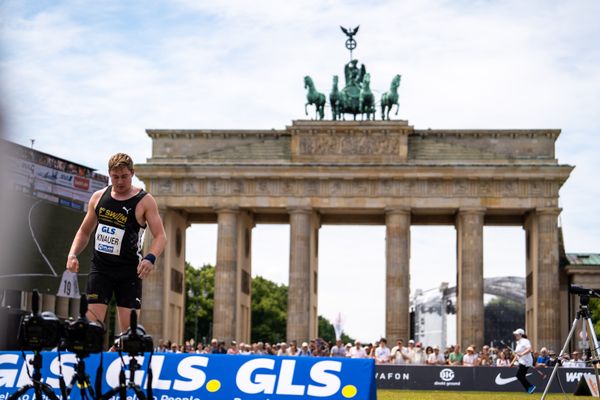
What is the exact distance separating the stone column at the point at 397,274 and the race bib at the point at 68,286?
78.4 feet

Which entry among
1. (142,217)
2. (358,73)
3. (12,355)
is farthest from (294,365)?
(358,73)

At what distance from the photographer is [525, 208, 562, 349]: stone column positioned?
74.2 meters

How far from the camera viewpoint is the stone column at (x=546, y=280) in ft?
243

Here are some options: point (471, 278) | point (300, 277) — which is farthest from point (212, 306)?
point (471, 278)

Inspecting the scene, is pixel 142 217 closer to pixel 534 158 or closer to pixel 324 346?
pixel 324 346

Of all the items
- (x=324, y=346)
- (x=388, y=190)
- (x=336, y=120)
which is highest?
(x=336, y=120)

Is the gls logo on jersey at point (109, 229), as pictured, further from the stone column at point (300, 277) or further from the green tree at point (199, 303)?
the green tree at point (199, 303)

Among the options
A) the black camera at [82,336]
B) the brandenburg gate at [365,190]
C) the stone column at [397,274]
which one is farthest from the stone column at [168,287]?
the black camera at [82,336]

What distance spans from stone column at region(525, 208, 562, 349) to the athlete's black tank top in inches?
2614

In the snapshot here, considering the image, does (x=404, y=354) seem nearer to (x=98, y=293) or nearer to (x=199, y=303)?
(x=98, y=293)

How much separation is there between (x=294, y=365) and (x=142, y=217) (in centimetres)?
238

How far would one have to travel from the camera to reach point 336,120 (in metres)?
77.9

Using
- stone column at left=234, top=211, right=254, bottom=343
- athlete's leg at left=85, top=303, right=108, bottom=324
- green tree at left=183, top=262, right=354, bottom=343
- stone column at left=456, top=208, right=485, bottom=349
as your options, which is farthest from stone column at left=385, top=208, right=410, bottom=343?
athlete's leg at left=85, top=303, right=108, bottom=324

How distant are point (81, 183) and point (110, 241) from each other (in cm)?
5264
